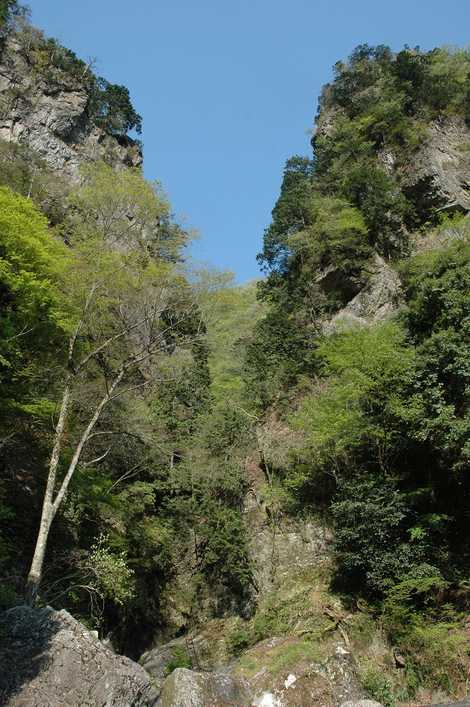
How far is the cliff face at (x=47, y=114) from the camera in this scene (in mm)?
33188

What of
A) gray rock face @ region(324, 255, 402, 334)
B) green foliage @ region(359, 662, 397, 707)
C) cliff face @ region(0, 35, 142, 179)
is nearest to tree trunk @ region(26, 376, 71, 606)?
green foliage @ region(359, 662, 397, 707)

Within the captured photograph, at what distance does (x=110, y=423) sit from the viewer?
15.9m

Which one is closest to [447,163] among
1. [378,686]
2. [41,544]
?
[378,686]

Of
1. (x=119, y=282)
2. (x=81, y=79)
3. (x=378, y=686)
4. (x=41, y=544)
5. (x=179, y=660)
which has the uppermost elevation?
(x=81, y=79)

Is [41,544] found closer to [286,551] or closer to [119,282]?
[119,282]

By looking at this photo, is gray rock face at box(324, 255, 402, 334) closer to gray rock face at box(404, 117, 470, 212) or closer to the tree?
gray rock face at box(404, 117, 470, 212)

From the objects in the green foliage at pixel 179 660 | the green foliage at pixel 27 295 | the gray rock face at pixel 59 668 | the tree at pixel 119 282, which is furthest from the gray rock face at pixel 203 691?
the green foliage at pixel 27 295

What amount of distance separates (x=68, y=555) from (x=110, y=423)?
485cm

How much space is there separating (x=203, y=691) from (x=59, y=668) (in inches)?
86.7

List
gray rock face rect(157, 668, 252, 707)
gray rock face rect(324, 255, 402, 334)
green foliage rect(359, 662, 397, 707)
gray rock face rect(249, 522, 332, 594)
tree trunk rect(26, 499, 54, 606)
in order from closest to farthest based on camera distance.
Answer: gray rock face rect(157, 668, 252, 707), tree trunk rect(26, 499, 54, 606), green foliage rect(359, 662, 397, 707), gray rock face rect(249, 522, 332, 594), gray rock face rect(324, 255, 402, 334)

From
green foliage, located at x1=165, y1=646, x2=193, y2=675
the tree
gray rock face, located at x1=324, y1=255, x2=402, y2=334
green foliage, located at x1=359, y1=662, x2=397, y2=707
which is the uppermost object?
the tree

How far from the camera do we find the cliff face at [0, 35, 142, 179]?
109 ft

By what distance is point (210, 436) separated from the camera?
1852 cm

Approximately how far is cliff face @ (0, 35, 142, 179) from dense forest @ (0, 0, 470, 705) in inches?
809
